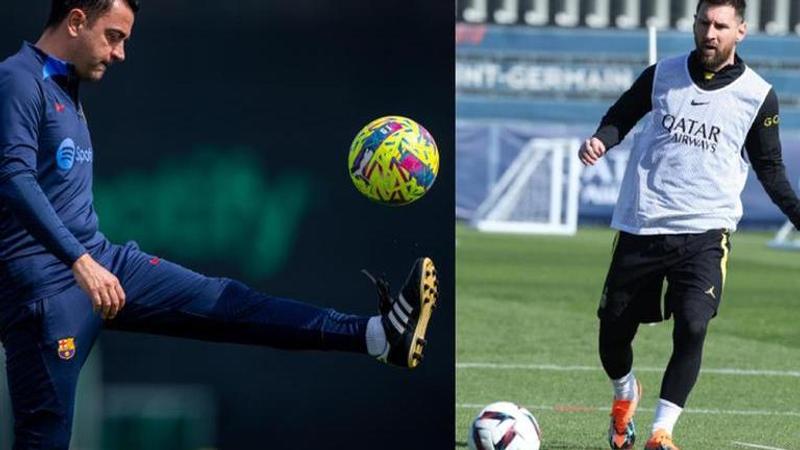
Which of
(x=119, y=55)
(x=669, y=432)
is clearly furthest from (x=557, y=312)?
(x=119, y=55)

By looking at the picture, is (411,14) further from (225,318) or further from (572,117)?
(572,117)

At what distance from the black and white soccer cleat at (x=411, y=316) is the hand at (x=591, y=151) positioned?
80.5 inches

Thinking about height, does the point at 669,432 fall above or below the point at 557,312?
above

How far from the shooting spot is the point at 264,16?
7566 mm

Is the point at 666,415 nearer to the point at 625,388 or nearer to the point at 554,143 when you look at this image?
the point at 625,388

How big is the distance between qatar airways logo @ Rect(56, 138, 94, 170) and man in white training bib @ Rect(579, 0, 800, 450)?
2.95 m

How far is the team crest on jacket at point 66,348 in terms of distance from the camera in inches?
246

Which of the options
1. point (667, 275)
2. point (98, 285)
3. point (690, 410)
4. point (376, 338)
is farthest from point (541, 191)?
point (98, 285)

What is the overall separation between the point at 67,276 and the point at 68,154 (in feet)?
1.47

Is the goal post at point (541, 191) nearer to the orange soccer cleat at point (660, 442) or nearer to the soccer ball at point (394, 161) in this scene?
the orange soccer cleat at point (660, 442)

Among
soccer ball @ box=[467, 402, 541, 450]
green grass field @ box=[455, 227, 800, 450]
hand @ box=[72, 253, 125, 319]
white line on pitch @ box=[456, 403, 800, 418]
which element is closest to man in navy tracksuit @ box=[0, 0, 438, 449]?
hand @ box=[72, 253, 125, 319]

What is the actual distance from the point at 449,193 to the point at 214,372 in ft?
4.30

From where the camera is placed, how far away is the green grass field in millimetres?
10078

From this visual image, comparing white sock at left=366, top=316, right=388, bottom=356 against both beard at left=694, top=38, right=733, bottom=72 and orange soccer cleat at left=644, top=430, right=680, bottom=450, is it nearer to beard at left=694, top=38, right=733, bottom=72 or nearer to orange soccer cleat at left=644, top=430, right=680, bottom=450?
orange soccer cleat at left=644, top=430, right=680, bottom=450
